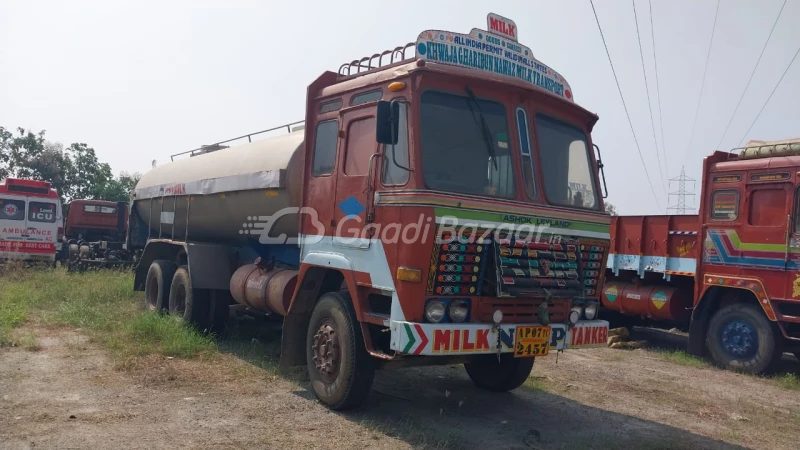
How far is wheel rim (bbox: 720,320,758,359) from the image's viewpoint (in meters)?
9.38

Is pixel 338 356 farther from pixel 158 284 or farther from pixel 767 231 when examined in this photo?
pixel 767 231

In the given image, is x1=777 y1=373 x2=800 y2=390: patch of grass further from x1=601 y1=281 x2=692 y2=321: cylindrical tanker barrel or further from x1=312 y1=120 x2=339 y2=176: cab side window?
x1=312 y1=120 x2=339 y2=176: cab side window

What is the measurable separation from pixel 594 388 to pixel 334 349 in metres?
3.47

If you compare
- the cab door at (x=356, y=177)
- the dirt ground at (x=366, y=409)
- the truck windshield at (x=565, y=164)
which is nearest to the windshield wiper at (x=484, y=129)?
the truck windshield at (x=565, y=164)

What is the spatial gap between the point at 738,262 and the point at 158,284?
868cm

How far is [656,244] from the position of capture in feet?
37.1

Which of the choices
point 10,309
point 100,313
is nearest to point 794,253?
point 100,313

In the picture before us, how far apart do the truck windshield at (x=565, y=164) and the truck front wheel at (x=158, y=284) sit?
21.4 feet

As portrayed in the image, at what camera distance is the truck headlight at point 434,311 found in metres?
5.30

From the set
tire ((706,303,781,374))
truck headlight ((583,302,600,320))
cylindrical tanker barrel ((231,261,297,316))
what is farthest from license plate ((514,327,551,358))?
tire ((706,303,781,374))

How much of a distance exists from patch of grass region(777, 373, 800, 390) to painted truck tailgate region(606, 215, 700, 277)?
6.95 ft

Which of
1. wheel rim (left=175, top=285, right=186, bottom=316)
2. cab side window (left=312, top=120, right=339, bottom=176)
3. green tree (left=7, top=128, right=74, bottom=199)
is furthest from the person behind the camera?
green tree (left=7, top=128, right=74, bottom=199)

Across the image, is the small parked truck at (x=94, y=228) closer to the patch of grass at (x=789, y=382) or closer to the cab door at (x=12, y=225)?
the cab door at (x=12, y=225)

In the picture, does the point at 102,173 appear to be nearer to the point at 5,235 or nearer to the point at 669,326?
the point at 5,235
